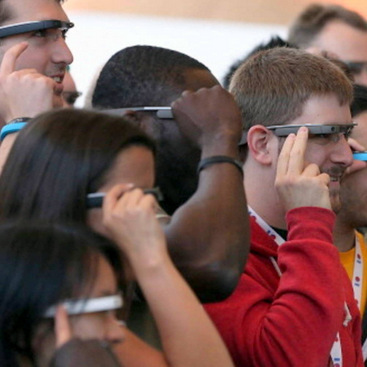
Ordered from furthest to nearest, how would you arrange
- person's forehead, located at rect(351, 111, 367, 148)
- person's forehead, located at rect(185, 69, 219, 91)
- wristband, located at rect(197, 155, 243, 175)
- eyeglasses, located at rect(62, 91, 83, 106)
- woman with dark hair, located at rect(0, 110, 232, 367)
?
1. eyeglasses, located at rect(62, 91, 83, 106)
2. person's forehead, located at rect(351, 111, 367, 148)
3. person's forehead, located at rect(185, 69, 219, 91)
4. wristband, located at rect(197, 155, 243, 175)
5. woman with dark hair, located at rect(0, 110, 232, 367)

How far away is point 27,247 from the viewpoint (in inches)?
81.7

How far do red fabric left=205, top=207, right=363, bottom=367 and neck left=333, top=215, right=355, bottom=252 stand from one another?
887 mm

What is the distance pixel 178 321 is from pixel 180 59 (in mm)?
1056

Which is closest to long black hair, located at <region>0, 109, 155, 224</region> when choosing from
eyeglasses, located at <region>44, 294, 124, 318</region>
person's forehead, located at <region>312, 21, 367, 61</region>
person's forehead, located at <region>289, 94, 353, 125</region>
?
eyeglasses, located at <region>44, 294, 124, 318</region>

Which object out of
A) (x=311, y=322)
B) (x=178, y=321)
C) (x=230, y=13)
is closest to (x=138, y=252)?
(x=178, y=321)

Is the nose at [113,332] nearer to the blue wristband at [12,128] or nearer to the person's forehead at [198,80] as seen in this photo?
the blue wristband at [12,128]

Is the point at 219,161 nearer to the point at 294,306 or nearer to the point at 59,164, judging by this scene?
the point at 294,306

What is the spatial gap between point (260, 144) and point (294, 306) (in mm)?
640

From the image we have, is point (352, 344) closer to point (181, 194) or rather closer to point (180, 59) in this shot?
point (181, 194)

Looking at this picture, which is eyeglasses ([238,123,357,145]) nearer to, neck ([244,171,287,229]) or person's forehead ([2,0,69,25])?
neck ([244,171,287,229])

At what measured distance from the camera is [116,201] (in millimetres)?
2268

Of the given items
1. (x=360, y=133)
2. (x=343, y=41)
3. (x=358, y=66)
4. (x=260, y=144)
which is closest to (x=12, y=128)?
(x=260, y=144)

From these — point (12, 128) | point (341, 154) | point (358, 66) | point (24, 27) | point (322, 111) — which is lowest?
point (358, 66)

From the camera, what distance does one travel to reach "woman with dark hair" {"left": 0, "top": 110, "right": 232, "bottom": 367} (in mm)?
2250
